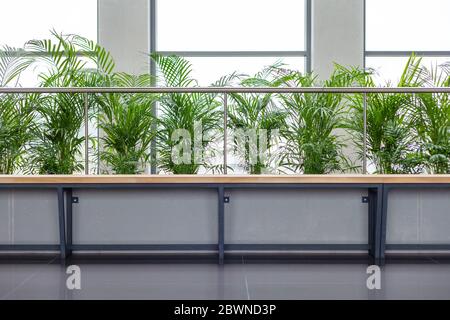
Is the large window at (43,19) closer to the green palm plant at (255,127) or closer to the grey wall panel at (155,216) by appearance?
the green palm plant at (255,127)

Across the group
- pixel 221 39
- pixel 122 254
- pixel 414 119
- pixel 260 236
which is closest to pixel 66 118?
pixel 122 254

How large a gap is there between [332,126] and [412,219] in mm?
759

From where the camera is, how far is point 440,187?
314 centimetres

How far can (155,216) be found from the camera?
10.6 ft

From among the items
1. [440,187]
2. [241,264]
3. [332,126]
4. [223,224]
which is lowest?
[241,264]

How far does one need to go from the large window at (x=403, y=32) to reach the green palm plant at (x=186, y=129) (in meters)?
3.02

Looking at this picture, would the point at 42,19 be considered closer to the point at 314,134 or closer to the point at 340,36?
the point at 340,36

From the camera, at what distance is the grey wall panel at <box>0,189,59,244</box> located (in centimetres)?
324

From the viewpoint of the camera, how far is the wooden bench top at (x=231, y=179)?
122 inches

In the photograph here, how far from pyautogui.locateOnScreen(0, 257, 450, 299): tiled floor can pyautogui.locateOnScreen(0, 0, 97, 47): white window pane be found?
3.50 m

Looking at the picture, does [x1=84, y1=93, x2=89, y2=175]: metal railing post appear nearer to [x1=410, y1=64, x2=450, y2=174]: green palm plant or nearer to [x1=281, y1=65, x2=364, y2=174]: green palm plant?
[x1=281, y1=65, x2=364, y2=174]: green palm plant
